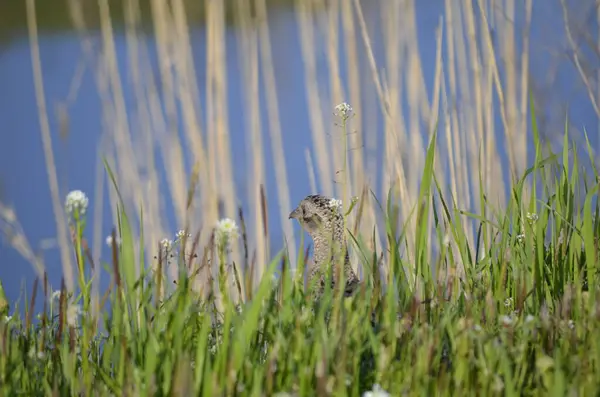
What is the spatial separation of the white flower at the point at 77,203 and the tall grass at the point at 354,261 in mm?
17

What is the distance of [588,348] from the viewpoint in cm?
132

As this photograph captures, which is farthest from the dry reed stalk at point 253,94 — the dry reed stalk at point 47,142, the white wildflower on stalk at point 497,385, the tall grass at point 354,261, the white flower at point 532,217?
the white wildflower on stalk at point 497,385

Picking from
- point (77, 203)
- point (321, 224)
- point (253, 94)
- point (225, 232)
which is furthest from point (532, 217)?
point (253, 94)

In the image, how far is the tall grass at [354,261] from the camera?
46.5 inches

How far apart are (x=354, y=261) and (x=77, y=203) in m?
1.29

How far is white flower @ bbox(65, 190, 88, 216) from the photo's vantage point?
1.25m

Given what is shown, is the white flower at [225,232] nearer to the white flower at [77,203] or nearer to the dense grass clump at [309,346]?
the dense grass clump at [309,346]

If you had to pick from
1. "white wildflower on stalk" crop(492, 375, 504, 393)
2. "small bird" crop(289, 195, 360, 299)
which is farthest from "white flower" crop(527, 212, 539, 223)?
"white wildflower on stalk" crop(492, 375, 504, 393)

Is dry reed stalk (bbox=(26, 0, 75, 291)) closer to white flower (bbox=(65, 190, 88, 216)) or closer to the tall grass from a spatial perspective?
the tall grass

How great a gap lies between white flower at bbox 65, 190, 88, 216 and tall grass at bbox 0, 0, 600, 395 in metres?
0.02

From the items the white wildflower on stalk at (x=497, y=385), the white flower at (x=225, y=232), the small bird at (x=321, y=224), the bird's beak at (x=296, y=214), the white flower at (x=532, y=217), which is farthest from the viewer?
the bird's beak at (x=296, y=214)

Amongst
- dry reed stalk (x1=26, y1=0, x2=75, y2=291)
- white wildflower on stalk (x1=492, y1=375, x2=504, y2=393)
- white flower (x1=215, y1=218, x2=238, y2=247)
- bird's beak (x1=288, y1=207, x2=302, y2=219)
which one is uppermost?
dry reed stalk (x1=26, y1=0, x2=75, y2=291)

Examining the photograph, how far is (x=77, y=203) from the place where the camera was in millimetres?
1266

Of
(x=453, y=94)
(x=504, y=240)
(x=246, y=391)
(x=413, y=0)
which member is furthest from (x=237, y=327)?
(x=413, y=0)
